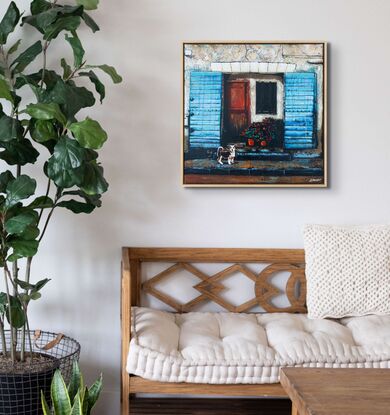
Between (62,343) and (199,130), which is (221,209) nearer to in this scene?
(199,130)

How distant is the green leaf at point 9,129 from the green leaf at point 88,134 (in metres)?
0.23

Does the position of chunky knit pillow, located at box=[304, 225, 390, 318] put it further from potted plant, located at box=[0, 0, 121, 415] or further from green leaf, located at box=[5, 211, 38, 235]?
green leaf, located at box=[5, 211, 38, 235]

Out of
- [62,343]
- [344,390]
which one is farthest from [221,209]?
→ [344,390]

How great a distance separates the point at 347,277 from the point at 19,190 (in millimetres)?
1431

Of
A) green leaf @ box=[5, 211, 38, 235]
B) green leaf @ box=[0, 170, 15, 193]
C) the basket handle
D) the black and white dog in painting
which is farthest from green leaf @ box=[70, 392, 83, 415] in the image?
the black and white dog in painting

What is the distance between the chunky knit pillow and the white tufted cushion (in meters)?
0.11

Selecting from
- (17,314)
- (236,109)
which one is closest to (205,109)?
(236,109)

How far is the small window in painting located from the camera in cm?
285

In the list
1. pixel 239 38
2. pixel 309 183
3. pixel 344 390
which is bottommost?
pixel 344 390

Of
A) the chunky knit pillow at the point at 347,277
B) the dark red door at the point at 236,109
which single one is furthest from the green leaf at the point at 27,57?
the chunky knit pillow at the point at 347,277

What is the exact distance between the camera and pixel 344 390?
5.25 feet

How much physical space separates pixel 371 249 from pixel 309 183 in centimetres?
42

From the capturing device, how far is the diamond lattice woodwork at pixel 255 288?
288cm

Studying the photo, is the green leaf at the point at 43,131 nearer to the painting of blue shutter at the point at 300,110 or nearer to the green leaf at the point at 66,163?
the green leaf at the point at 66,163
